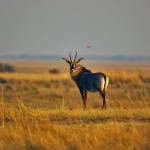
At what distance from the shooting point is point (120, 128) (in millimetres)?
15461

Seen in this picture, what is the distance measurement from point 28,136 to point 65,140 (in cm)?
94

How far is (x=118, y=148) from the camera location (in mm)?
13688

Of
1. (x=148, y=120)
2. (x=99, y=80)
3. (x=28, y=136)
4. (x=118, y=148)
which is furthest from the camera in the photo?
(x=99, y=80)

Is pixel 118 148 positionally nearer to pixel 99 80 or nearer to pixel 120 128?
pixel 120 128

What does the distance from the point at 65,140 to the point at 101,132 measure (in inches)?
36.4

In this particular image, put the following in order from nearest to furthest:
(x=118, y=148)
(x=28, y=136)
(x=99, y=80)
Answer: (x=118, y=148) → (x=28, y=136) → (x=99, y=80)

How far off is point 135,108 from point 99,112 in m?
1.26

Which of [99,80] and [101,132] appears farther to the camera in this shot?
[99,80]

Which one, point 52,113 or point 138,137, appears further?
point 52,113

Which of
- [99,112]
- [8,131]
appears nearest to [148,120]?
[99,112]

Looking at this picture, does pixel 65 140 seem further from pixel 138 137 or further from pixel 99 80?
pixel 99 80

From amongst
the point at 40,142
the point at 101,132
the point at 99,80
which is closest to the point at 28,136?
the point at 40,142

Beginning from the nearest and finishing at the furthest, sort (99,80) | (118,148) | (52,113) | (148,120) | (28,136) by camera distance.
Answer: (118,148) < (28,136) < (148,120) < (52,113) < (99,80)

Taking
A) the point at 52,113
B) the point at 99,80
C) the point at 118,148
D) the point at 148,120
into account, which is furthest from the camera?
the point at 99,80
